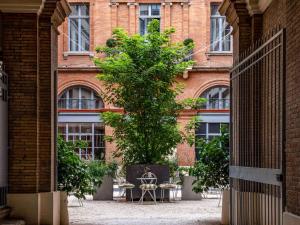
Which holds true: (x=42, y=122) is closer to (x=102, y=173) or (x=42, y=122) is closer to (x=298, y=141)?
(x=298, y=141)

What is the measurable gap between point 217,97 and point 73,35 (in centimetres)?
804

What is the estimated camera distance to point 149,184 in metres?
23.2

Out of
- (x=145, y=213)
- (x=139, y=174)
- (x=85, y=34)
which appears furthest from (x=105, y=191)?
(x=85, y=34)

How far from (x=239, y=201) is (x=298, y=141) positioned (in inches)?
165

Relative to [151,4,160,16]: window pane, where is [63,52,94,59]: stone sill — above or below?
below

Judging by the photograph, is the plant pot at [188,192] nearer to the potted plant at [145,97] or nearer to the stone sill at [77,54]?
the potted plant at [145,97]

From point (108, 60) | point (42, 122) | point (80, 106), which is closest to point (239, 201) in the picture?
point (42, 122)

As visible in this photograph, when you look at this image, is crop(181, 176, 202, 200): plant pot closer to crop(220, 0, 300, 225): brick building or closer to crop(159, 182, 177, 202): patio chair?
crop(159, 182, 177, 202): patio chair

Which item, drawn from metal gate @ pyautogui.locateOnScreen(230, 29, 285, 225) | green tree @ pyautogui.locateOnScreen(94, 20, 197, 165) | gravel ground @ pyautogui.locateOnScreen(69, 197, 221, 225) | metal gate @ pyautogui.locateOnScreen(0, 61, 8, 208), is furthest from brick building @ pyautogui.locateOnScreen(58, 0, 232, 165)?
metal gate @ pyautogui.locateOnScreen(230, 29, 285, 225)

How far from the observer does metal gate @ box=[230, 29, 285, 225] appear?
28.6 feet

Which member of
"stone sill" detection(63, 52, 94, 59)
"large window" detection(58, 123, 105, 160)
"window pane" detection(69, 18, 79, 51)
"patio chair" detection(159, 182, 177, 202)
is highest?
"window pane" detection(69, 18, 79, 51)

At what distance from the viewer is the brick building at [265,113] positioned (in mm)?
8172

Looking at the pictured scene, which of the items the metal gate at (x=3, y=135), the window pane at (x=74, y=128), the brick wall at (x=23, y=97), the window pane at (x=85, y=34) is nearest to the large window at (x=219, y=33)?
the window pane at (x=85, y=34)

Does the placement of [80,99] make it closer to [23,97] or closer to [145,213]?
[145,213]
